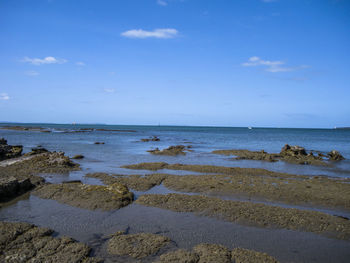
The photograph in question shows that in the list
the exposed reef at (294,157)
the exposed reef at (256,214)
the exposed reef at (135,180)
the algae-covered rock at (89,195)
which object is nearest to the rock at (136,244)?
Result: the exposed reef at (256,214)

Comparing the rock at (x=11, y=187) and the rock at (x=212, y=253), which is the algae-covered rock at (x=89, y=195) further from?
the rock at (x=212, y=253)

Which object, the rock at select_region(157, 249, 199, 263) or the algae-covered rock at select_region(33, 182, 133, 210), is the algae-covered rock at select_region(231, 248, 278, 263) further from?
the algae-covered rock at select_region(33, 182, 133, 210)

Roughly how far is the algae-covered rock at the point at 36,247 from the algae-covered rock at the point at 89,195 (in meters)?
2.47

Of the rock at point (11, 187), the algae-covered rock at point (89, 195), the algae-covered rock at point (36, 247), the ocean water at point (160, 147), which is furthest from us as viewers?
the ocean water at point (160, 147)

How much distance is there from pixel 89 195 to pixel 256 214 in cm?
675

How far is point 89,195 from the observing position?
10.2 meters

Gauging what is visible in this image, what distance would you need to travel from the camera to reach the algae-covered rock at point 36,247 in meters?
5.68

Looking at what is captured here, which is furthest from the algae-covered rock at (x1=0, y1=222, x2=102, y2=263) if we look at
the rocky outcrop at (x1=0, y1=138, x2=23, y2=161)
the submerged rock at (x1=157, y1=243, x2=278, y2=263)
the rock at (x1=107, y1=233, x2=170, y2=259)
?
the rocky outcrop at (x1=0, y1=138, x2=23, y2=161)

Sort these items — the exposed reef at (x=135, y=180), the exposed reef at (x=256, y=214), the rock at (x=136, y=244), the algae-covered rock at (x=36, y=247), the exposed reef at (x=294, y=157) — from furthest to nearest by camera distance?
the exposed reef at (x=294, y=157) → the exposed reef at (x=135, y=180) → the exposed reef at (x=256, y=214) → the rock at (x=136, y=244) → the algae-covered rock at (x=36, y=247)

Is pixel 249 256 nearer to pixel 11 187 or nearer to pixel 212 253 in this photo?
pixel 212 253

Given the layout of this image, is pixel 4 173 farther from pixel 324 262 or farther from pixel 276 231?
pixel 324 262

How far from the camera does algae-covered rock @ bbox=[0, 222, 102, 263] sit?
5.68 meters

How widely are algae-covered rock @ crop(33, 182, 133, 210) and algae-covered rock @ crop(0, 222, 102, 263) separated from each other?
8.11ft

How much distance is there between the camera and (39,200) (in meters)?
10.1
